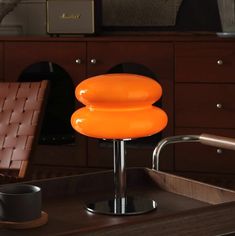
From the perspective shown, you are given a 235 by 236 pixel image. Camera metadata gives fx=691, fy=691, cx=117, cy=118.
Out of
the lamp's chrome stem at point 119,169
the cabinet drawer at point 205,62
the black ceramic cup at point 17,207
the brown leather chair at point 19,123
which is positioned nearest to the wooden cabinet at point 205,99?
the cabinet drawer at point 205,62

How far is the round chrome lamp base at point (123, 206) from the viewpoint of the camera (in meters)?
1.18

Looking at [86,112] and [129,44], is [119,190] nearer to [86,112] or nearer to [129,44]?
[86,112]

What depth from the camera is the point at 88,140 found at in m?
3.23

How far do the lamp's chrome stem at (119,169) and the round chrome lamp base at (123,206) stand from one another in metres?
0.02

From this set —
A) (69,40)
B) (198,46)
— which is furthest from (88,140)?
(198,46)

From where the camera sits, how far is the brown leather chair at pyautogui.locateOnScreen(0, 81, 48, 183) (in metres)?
2.10

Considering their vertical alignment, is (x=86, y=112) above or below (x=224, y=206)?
above

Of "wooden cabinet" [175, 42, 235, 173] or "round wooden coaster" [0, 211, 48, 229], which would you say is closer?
"round wooden coaster" [0, 211, 48, 229]

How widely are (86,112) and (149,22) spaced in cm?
231

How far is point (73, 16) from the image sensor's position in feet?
10.6

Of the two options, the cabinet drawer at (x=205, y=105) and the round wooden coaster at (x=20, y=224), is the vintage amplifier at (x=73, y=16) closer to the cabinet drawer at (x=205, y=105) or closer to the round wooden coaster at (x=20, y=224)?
the cabinet drawer at (x=205, y=105)

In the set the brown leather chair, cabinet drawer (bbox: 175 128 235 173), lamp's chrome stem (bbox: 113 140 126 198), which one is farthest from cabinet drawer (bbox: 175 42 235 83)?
lamp's chrome stem (bbox: 113 140 126 198)

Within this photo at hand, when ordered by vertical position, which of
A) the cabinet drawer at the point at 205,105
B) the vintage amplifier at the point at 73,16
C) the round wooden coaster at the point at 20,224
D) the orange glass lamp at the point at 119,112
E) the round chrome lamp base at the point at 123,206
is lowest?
the cabinet drawer at the point at 205,105

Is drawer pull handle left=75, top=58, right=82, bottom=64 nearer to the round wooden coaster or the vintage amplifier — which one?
the vintage amplifier
